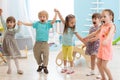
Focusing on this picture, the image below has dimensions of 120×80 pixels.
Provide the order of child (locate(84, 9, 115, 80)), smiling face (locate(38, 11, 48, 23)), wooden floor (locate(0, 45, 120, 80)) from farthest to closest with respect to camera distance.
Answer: smiling face (locate(38, 11, 48, 23)) < wooden floor (locate(0, 45, 120, 80)) < child (locate(84, 9, 115, 80))

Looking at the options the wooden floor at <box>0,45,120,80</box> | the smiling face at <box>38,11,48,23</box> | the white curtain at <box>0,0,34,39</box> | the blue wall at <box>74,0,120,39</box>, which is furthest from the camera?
the blue wall at <box>74,0,120,39</box>

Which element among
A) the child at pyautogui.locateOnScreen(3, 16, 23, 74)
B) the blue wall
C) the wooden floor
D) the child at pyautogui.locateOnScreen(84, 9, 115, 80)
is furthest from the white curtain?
the child at pyautogui.locateOnScreen(84, 9, 115, 80)

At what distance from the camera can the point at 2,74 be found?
3275mm

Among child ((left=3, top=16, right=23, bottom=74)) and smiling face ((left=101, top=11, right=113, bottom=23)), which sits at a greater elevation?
smiling face ((left=101, top=11, right=113, bottom=23))

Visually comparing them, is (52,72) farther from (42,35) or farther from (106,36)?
(106,36)

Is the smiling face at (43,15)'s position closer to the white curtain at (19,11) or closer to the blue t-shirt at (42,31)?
the blue t-shirt at (42,31)

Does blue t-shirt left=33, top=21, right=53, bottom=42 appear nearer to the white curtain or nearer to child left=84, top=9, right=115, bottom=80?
child left=84, top=9, right=115, bottom=80

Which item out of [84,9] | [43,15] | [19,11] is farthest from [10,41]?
[84,9]

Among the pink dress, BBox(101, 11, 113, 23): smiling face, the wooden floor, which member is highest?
BBox(101, 11, 113, 23): smiling face

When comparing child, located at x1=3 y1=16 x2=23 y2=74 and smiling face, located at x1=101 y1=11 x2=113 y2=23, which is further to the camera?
child, located at x1=3 y1=16 x2=23 y2=74

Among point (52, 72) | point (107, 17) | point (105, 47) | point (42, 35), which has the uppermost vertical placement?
point (107, 17)

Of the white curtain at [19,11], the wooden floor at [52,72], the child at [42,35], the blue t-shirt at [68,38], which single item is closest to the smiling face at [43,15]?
the child at [42,35]

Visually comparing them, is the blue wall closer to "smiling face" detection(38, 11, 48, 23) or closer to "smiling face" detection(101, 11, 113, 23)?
"smiling face" detection(38, 11, 48, 23)

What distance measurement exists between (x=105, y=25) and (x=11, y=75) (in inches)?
52.9
